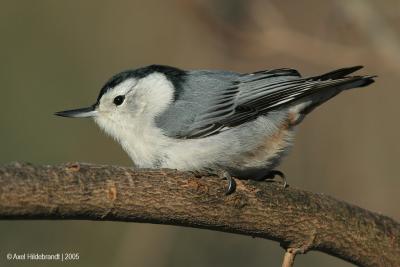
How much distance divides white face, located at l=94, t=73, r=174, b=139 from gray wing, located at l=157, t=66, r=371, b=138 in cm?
14

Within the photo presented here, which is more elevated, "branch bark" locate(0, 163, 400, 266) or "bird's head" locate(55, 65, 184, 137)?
"bird's head" locate(55, 65, 184, 137)

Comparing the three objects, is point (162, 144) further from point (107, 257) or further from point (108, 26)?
point (108, 26)

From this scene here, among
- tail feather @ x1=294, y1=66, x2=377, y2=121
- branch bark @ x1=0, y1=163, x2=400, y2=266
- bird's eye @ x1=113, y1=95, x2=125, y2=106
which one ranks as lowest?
branch bark @ x1=0, y1=163, x2=400, y2=266

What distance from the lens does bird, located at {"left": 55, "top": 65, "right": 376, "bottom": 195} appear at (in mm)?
3293

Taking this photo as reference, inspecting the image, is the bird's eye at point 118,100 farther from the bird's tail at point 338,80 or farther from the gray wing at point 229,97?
the bird's tail at point 338,80

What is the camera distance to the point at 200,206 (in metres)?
2.67

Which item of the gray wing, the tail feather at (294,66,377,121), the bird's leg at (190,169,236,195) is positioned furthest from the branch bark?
the tail feather at (294,66,377,121)

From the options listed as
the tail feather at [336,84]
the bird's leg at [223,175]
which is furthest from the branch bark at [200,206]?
the tail feather at [336,84]

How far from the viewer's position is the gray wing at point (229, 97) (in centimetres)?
339

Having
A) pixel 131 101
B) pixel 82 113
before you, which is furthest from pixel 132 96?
pixel 82 113

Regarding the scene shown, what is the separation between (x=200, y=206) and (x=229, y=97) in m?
1.02

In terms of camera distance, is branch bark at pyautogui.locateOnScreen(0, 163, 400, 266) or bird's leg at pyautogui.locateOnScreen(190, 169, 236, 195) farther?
bird's leg at pyautogui.locateOnScreen(190, 169, 236, 195)

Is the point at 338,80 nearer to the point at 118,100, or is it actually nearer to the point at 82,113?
the point at 118,100

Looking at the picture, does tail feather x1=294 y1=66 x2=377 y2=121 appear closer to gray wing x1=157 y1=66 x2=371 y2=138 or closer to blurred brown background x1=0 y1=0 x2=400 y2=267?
gray wing x1=157 y1=66 x2=371 y2=138
